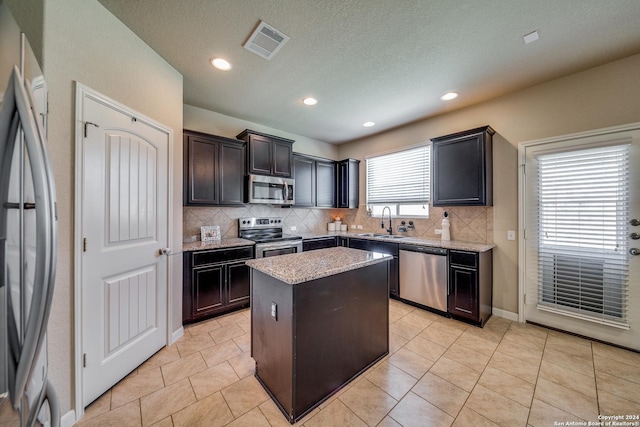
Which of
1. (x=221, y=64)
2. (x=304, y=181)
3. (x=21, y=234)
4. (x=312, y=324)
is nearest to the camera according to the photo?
(x=21, y=234)

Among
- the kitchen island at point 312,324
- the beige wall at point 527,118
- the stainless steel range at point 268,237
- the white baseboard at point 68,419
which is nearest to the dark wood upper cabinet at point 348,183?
the stainless steel range at point 268,237

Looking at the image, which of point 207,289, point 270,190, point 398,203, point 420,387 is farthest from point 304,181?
point 420,387

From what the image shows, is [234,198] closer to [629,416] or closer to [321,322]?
[321,322]

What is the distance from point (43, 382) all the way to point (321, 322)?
1.27 m

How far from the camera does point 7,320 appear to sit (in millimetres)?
588

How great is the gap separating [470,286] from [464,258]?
1.06 ft

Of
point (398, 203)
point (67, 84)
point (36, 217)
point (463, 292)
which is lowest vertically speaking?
point (463, 292)

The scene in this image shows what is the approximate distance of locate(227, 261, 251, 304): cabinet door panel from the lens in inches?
118

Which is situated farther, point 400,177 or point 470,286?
point 400,177

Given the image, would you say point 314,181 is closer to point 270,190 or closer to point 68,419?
point 270,190

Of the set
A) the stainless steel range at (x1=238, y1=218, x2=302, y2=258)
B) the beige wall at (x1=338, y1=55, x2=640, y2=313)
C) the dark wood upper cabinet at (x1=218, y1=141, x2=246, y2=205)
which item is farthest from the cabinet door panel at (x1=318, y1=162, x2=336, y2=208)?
the beige wall at (x1=338, y1=55, x2=640, y2=313)

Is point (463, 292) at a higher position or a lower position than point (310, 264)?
lower

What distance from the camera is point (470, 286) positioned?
274 cm

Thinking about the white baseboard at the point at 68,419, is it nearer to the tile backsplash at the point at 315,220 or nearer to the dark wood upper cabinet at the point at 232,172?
the tile backsplash at the point at 315,220
